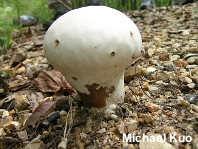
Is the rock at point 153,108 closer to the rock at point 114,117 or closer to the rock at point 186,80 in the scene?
the rock at point 114,117

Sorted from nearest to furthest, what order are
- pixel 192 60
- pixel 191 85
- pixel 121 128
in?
pixel 121 128 < pixel 191 85 < pixel 192 60

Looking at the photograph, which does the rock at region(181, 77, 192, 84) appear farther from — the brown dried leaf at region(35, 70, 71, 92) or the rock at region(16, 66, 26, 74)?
the rock at region(16, 66, 26, 74)

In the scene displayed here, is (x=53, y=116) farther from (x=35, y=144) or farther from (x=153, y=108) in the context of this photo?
(x=153, y=108)

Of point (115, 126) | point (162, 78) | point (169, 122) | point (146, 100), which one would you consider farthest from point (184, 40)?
point (115, 126)

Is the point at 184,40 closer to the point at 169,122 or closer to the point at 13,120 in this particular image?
the point at 169,122

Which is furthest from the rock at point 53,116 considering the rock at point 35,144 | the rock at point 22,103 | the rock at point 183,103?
the rock at point 183,103

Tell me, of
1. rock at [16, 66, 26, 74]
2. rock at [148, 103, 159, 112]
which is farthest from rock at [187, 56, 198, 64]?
rock at [16, 66, 26, 74]

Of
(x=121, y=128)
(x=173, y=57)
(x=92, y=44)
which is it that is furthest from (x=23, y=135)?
(x=173, y=57)
